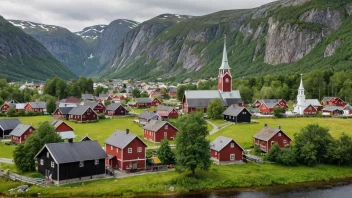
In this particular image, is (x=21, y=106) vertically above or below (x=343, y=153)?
above

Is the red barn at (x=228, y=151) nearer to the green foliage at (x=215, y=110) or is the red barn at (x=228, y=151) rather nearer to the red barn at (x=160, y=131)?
the red barn at (x=160, y=131)

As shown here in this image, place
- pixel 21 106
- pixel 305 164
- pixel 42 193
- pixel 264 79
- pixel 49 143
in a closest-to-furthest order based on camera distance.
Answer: pixel 42 193
pixel 49 143
pixel 305 164
pixel 21 106
pixel 264 79

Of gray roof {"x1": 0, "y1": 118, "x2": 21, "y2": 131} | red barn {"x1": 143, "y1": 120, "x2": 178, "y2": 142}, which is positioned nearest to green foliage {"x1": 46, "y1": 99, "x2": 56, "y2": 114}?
gray roof {"x1": 0, "y1": 118, "x2": 21, "y2": 131}

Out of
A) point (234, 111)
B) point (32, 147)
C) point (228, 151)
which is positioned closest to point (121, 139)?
point (32, 147)

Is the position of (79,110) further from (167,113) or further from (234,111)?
(234,111)

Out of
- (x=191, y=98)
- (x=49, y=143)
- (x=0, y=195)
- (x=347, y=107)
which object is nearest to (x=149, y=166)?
(x=49, y=143)

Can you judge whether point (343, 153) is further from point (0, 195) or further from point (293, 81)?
point (293, 81)

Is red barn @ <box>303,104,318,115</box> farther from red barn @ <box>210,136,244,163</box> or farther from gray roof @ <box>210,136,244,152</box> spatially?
red barn @ <box>210,136,244,163</box>
